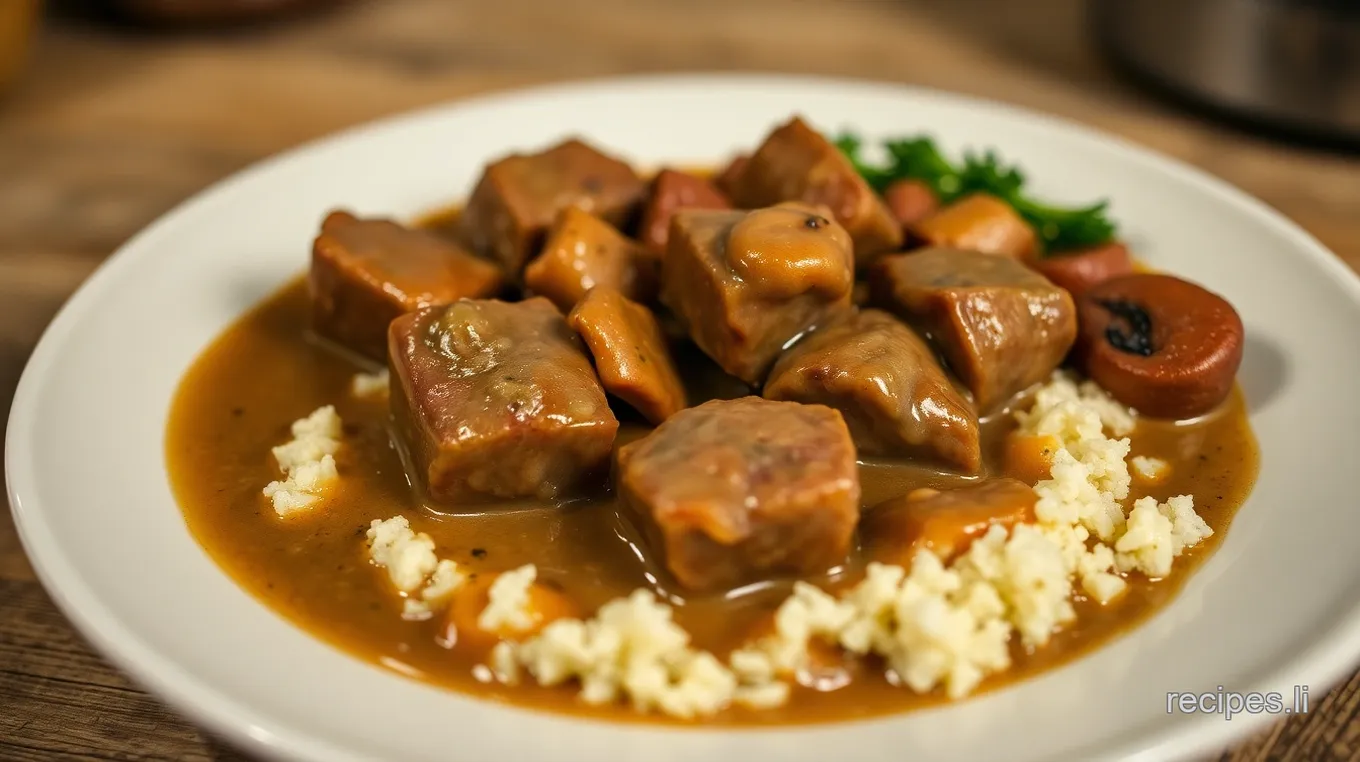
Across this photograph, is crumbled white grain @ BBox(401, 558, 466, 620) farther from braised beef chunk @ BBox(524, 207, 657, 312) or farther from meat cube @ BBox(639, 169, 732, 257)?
meat cube @ BBox(639, 169, 732, 257)

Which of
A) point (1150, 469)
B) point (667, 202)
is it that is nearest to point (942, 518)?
point (1150, 469)

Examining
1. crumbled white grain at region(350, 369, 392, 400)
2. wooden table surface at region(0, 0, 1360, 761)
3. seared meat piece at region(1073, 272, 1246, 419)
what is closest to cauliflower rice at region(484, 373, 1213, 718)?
seared meat piece at region(1073, 272, 1246, 419)

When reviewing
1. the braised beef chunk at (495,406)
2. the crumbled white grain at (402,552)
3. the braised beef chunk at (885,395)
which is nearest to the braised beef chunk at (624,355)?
the braised beef chunk at (495,406)

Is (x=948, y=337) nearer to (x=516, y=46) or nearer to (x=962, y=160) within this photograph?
(x=962, y=160)

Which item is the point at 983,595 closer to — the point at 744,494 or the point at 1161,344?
the point at 744,494

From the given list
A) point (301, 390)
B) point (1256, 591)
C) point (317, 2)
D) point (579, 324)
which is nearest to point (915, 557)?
point (1256, 591)
